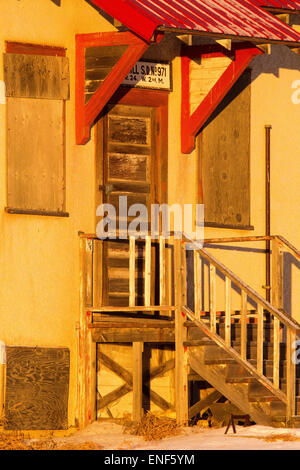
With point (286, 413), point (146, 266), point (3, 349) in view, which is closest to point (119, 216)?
point (146, 266)

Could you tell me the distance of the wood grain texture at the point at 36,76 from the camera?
1827 centimetres

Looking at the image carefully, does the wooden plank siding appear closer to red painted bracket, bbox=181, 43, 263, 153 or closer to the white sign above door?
red painted bracket, bbox=181, 43, 263, 153

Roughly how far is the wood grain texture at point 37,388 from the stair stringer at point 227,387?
1800mm

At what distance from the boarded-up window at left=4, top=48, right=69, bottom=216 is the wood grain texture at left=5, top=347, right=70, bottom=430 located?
1917mm

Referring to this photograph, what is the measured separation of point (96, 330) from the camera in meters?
18.4

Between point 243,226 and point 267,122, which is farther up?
point 267,122

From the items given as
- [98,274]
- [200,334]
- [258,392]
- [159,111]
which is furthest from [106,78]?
[258,392]

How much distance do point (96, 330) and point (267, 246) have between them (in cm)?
329

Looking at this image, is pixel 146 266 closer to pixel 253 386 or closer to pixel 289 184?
pixel 253 386

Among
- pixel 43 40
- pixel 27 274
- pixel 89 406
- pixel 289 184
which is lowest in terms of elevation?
pixel 89 406

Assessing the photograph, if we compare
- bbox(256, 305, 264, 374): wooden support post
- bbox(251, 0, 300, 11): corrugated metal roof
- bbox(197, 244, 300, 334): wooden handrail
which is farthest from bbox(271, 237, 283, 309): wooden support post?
bbox(251, 0, 300, 11): corrugated metal roof

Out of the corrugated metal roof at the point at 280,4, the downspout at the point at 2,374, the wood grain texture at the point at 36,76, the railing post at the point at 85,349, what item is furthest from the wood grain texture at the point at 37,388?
the corrugated metal roof at the point at 280,4

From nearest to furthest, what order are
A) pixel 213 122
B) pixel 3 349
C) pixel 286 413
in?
1. pixel 286 413
2. pixel 3 349
3. pixel 213 122

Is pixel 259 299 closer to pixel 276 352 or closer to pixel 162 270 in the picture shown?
pixel 276 352
